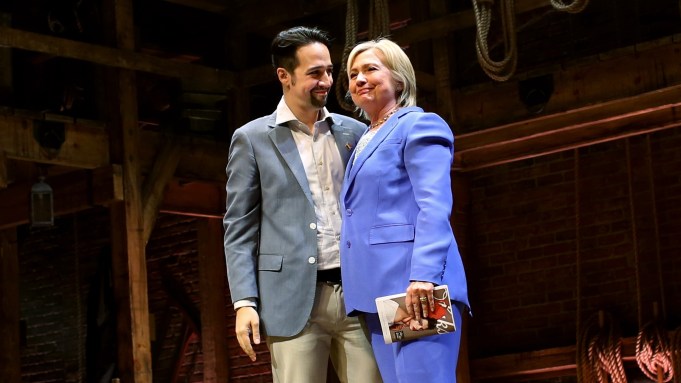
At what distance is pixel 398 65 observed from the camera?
10.4 feet

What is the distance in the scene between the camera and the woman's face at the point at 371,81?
3.16 meters

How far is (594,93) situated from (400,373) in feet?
13.0

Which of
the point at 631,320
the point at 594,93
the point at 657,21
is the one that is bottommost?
the point at 631,320

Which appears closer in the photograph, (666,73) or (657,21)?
(666,73)

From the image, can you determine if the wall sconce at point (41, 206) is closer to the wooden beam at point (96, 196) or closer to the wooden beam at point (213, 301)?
the wooden beam at point (96, 196)

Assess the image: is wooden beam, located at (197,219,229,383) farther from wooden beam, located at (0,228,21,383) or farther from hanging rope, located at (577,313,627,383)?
hanging rope, located at (577,313,627,383)

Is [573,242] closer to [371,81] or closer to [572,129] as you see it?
[572,129]

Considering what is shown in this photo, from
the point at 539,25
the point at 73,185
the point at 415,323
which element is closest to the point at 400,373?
the point at 415,323

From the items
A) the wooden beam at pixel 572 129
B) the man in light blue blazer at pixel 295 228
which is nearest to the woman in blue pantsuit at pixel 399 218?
the man in light blue blazer at pixel 295 228

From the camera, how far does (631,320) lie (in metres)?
7.62

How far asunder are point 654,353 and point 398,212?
4600 mm

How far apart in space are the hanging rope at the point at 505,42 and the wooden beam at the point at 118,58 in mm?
2095

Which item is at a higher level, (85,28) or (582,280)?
(85,28)

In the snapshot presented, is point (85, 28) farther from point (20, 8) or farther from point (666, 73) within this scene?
point (666, 73)
